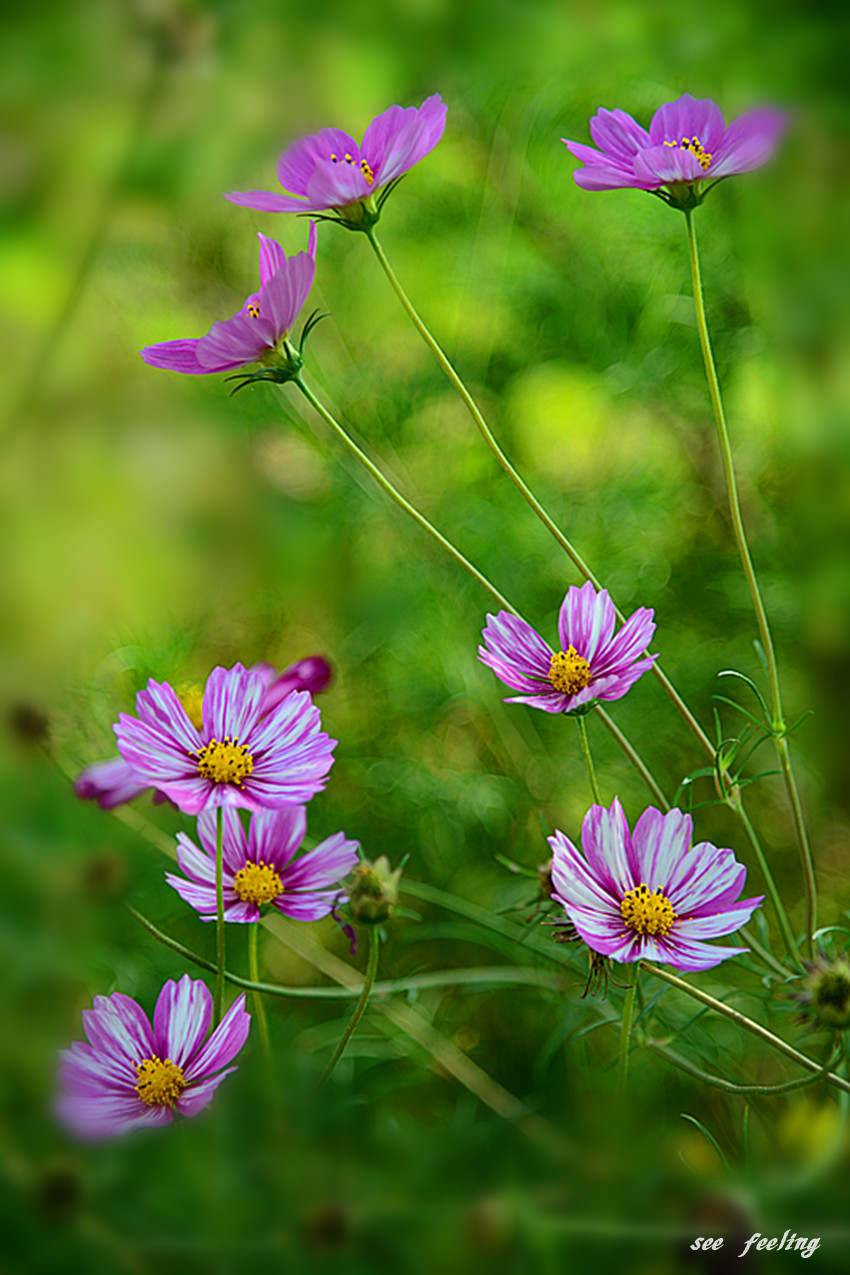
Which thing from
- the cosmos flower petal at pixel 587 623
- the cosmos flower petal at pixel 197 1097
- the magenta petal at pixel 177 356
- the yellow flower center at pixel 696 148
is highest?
the yellow flower center at pixel 696 148

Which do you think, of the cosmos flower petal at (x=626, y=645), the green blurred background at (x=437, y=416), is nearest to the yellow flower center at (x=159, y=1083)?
the cosmos flower petal at (x=626, y=645)

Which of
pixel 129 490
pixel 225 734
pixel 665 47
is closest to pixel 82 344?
pixel 129 490

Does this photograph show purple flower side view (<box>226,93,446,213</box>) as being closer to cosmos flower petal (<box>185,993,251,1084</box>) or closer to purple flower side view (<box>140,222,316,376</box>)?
purple flower side view (<box>140,222,316,376</box>)

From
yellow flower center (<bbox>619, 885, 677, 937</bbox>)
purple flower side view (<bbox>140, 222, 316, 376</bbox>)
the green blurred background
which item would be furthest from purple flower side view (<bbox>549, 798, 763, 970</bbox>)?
the green blurred background

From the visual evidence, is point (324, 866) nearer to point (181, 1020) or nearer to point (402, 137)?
point (181, 1020)

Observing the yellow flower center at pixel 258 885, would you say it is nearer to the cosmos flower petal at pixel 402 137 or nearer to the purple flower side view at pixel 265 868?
the purple flower side view at pixel 265 868

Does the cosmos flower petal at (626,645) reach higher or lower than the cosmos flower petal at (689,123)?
lower

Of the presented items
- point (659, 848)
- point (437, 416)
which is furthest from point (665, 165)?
point (437, 416)
